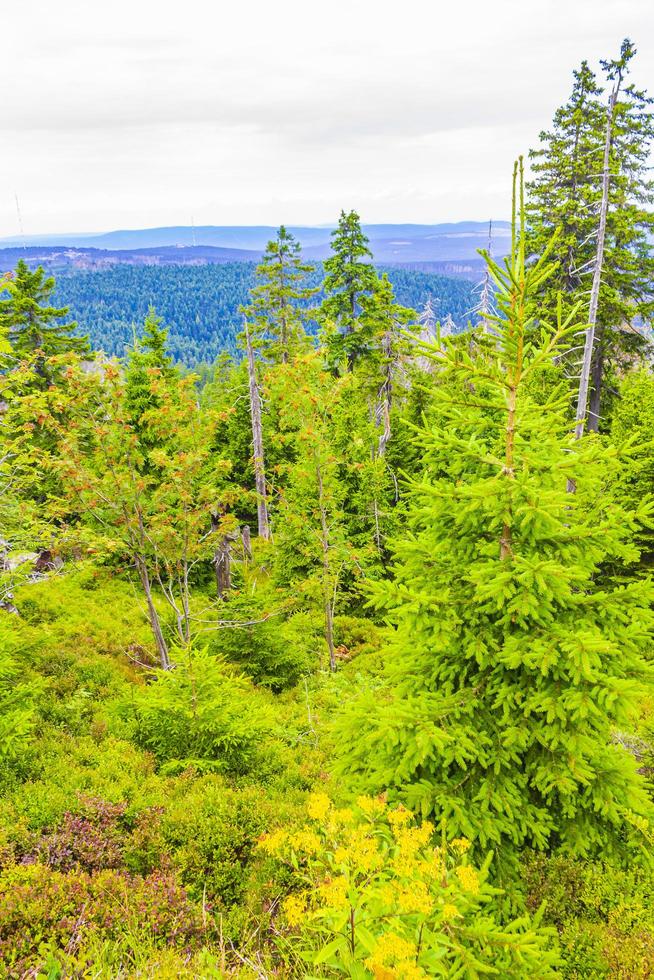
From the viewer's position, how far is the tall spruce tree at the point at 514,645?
4.75 metres

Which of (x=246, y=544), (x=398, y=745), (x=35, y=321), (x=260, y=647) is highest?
(x=35, y=321)

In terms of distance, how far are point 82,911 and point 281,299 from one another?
2600 cm

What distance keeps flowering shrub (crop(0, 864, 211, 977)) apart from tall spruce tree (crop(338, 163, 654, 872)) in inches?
87.8

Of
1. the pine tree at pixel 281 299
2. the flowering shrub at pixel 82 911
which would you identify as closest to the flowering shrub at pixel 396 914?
the flowering shrub at pixel 82 911

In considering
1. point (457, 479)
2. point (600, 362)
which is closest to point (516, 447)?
point (457, 479)

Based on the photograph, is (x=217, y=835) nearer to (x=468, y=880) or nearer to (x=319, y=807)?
(x=319, y=807)

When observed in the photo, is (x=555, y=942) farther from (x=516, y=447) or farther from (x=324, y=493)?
(x=324, y=493)

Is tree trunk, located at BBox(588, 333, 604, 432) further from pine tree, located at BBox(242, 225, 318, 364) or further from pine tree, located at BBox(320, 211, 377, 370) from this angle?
pine tree, located at BBox(242, 225, 318, 364)

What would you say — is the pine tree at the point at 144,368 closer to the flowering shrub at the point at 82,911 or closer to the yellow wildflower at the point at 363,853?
the flowering shrub at the point at 82,911

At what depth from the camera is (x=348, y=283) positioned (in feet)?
77.2

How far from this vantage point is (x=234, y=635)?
14.2 meters

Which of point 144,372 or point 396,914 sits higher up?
point 144,372

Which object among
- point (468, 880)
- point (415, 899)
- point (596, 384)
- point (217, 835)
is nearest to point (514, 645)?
point (468, 880)

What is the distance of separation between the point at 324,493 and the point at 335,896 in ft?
37.4
